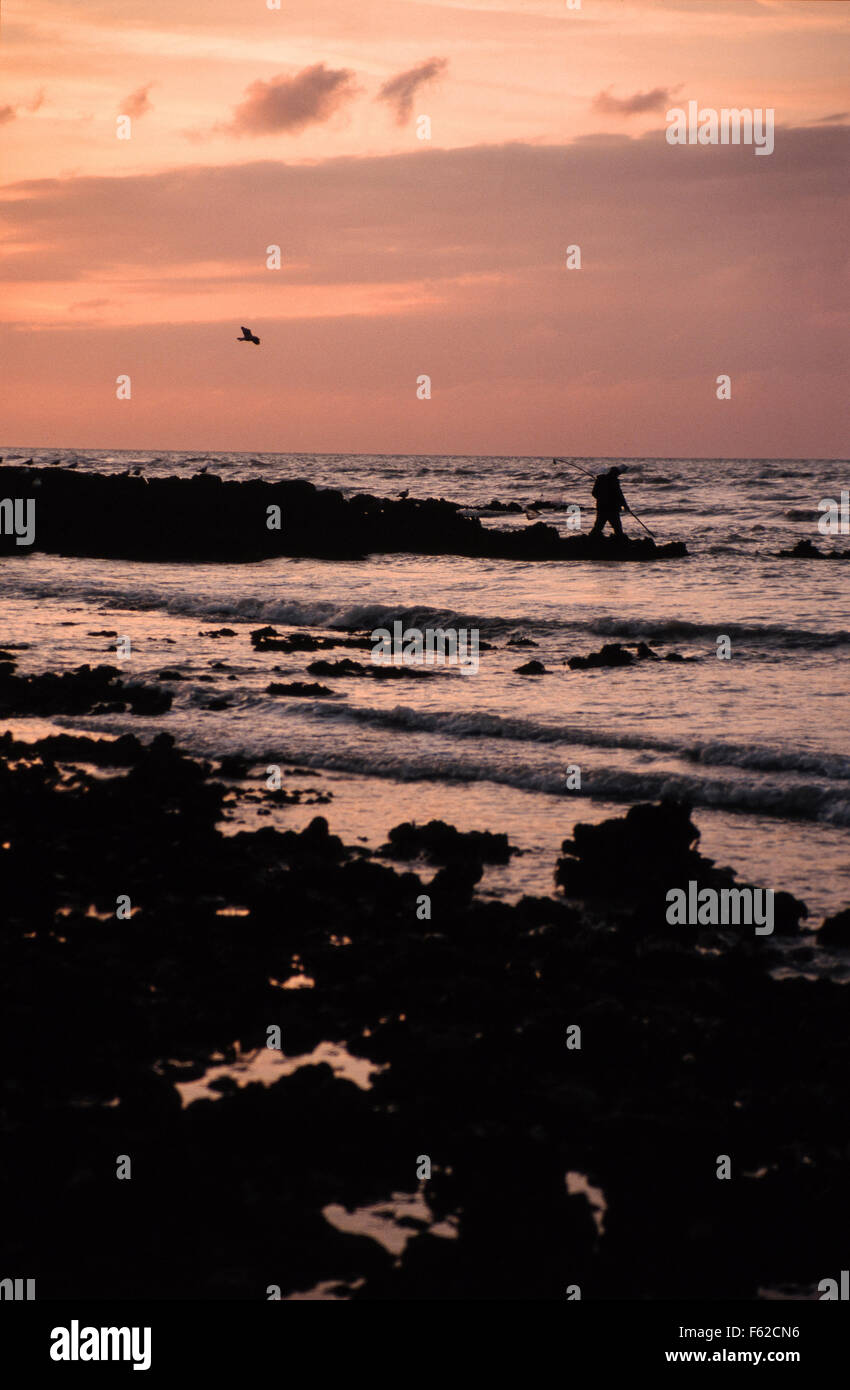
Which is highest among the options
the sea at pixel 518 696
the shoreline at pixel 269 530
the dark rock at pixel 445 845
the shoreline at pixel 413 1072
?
the shoreline at pixel 269 530

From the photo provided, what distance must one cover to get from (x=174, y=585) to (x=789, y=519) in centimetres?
2923

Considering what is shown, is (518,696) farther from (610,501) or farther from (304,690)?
(610,501)

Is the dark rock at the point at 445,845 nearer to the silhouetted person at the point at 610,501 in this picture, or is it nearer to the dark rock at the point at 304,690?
the dark rock at the point at 304,690

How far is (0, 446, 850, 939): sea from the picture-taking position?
10.6 meters

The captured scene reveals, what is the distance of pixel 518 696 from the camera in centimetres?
1567

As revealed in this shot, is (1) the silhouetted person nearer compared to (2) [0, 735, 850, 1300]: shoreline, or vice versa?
(2) [0, 735, 850, 1300]: shoreline

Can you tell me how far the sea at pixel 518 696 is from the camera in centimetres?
1056

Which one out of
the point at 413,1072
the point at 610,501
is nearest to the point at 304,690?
the point at 413,1072

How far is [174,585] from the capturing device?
2970 centimetres

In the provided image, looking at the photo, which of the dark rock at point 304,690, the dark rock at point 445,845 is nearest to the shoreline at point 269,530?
the dark rock at point 304,690

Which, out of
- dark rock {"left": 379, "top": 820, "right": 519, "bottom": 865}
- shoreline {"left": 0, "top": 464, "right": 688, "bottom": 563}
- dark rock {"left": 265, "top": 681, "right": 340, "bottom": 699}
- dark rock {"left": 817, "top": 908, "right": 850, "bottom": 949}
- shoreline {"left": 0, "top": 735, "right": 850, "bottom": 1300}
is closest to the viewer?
shoreline {"left": 0, "top": 735, "right": 850, "bottom": 1300}

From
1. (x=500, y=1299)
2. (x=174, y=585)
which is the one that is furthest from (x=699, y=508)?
(x=500, y=1299)

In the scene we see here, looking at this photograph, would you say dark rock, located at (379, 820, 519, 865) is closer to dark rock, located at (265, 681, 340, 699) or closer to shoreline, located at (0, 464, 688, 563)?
dark rock, located at (265, 681, 340, 699)

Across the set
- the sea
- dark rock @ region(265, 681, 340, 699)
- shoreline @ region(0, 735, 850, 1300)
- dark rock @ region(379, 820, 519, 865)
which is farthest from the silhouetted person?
shoreline @ region(0, 735, 850, 1300)
